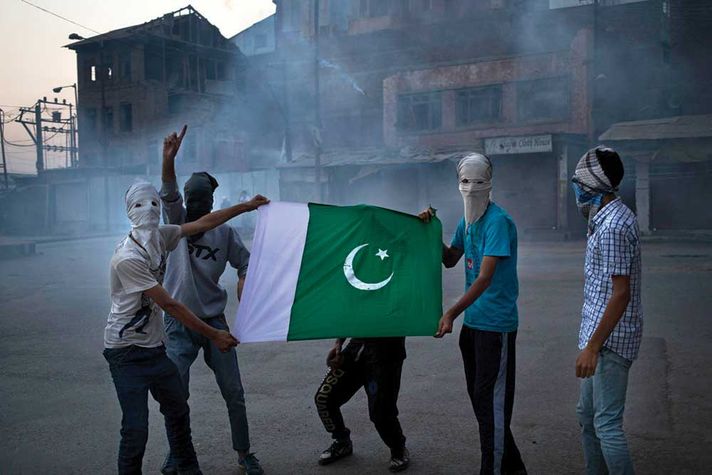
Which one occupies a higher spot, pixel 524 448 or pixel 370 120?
pixel 370 120

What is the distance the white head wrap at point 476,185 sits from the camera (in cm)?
364

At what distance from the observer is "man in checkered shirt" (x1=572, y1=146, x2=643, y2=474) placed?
302cm

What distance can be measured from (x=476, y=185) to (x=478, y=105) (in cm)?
2522

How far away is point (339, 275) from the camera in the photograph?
402 cm

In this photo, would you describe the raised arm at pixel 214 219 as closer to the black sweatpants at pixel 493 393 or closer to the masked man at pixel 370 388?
the masked man at pixel 370 388

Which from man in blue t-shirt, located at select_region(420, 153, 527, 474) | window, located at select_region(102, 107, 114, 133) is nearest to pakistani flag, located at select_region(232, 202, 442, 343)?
man in blue t-shirt, located at select_region(420, 153, 527, 474)

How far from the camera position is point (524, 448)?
4297mm

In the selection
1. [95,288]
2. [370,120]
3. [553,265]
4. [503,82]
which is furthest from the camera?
[370,120]

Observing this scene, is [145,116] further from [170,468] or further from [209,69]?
[170,468]

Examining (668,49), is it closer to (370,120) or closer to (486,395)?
(370,120)

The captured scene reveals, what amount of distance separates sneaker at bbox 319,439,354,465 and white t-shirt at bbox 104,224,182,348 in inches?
51.7

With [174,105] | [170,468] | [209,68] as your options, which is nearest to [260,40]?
[209,68]

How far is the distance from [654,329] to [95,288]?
10192mm

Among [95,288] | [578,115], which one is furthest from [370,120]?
[95,288]
